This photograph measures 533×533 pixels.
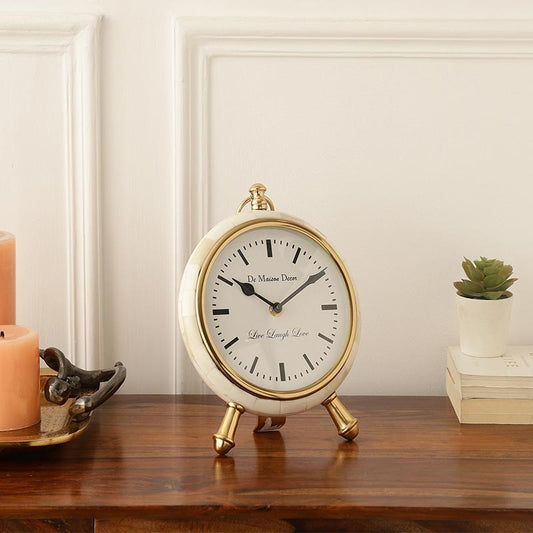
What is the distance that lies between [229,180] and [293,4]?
9.8 inches

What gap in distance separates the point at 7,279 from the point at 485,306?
59 cm

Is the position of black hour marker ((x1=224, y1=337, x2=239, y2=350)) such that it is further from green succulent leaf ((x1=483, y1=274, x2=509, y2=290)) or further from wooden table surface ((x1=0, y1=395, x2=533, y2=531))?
green succulent leaf ((x1=483, y1=274, x2=509, y2=290))

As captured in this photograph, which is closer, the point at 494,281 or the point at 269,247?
the point at 269,247

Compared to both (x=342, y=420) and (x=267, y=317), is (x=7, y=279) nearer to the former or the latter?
(x=267, y=317)

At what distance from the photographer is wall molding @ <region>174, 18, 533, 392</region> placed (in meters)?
1.05

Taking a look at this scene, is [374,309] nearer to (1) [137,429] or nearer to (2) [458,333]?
(2) [458,333]

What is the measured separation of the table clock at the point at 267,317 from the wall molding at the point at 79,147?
0.84 feet

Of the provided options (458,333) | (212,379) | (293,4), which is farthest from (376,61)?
(212,379)

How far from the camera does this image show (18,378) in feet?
2.84

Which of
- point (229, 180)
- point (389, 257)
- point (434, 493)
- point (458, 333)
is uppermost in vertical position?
point (229, 180)

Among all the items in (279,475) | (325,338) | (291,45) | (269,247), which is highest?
(291,45)

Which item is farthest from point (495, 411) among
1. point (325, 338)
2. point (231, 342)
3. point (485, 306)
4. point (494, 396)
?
point (231, 342)

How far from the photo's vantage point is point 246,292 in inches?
34.7

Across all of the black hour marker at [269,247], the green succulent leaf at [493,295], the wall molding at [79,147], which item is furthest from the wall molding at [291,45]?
the green succulent leaf at [493,295]
